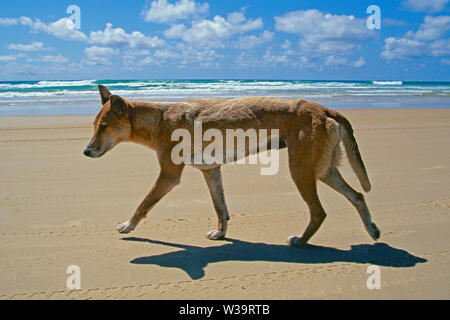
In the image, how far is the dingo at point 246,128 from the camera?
4344mm

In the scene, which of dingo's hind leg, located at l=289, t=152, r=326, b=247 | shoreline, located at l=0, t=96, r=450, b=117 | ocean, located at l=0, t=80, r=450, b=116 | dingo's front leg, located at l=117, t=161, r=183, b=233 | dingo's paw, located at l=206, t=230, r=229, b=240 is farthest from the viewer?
ocean, located at l=0, t=80, r=450, b=116

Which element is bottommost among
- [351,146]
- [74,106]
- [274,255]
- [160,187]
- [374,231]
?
[274,255]

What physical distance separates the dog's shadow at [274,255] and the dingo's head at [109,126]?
1.42 meters

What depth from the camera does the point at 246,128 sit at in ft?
14.9

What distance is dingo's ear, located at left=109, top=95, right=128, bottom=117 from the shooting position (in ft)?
15.2

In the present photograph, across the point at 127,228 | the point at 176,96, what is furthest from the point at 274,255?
the point at 176,96

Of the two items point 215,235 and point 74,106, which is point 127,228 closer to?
point 215,235

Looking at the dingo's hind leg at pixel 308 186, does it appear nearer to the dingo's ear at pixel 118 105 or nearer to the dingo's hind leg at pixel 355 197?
the dingo's hind leg at pixel 355 197

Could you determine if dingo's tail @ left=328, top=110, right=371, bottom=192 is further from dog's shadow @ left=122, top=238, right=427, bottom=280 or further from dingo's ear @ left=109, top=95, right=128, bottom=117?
dingo's ear @ left=109, top=95, right=128, bottom=117

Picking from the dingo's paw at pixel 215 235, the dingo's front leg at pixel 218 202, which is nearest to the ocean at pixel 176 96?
the dingo's front leg at pixel 218 202

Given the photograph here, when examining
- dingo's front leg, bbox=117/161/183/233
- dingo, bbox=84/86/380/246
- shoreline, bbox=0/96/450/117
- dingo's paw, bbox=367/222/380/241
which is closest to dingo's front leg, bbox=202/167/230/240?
dingo, bbox=84/86/380/246

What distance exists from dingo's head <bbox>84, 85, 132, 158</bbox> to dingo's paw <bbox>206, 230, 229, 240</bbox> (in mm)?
1677

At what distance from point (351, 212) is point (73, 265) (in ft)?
Result: 12.8

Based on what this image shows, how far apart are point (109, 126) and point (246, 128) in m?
1.68
